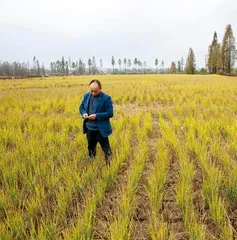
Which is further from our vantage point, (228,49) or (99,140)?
(228,49)

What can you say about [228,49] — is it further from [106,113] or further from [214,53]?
[106,113]

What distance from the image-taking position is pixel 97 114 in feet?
10.6

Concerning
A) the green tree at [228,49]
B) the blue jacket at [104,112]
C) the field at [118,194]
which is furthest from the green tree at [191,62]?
the blue jacket at [104,112]

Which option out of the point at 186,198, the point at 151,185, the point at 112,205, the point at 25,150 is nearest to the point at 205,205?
the point at 186,198

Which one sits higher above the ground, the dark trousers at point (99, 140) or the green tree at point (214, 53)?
the green tree at point (214, 53)

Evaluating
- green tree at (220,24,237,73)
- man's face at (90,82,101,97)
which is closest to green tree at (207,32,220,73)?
green tree at (220,24,237,73)

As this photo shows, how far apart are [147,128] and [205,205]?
3.13m

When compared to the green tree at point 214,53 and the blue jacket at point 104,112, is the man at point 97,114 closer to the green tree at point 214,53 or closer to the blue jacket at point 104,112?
the blue jacket at point 104,112

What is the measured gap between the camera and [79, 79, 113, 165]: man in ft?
→ 10.7

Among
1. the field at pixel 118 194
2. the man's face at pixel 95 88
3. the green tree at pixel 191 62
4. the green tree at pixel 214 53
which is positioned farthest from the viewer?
the green tree at pixel 191 62

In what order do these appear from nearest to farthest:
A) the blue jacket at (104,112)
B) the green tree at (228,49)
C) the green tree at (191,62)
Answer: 1. the blue jacket at (104,112)
2. the green tree at (228,49)
3. the green tree at (191,62)

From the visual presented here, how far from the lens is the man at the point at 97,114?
128 inches

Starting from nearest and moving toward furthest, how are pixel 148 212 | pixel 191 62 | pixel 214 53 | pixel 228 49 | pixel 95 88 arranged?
pixel 148 212
pixel 95 88
pixel 228 49
pixel 214 53
pixel 191 62

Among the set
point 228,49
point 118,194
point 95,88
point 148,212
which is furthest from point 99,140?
point 228,49
